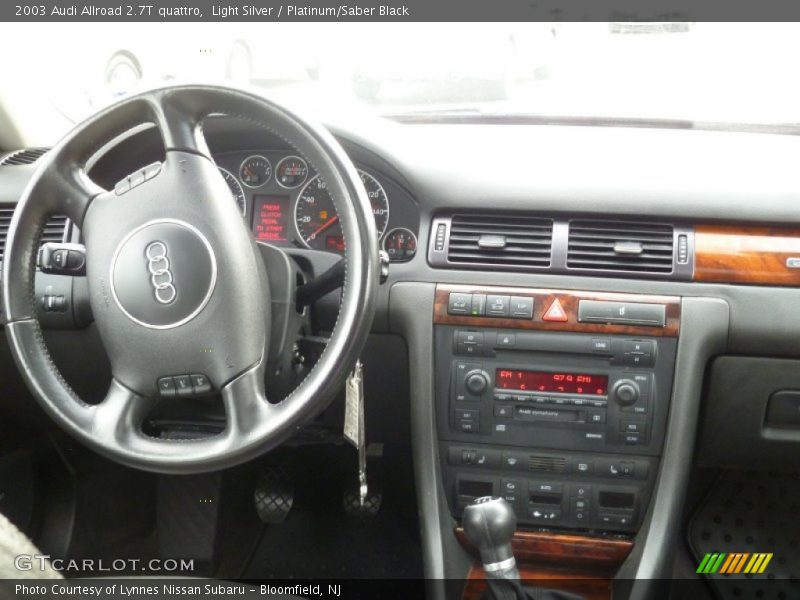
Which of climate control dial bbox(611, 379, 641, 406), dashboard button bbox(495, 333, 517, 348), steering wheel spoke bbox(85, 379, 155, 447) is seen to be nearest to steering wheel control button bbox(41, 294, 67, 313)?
steering wheel spoke bbox(85, 379, 155, 447)

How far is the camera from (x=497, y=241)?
1.85 m

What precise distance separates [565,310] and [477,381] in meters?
0.24

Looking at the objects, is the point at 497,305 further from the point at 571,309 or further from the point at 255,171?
the point at 255,171

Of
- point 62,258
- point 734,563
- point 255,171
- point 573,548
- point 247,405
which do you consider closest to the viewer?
point 247,405

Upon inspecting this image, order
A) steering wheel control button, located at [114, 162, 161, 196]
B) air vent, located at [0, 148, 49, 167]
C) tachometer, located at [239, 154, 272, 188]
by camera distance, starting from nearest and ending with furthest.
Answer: steering wheel control button, located at [114, 162, 161, 196] < tachometer, located at [239, 154, 272, 188] < air vent, located at [0, 148, 49, 167]

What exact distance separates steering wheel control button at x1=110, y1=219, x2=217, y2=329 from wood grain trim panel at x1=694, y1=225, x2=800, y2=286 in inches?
40.5

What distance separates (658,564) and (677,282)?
0.61 metres

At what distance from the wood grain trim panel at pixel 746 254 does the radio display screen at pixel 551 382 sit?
1.00 ft

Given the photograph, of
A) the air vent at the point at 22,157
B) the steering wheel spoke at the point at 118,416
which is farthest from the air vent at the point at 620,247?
the air vent at the point at 22,157

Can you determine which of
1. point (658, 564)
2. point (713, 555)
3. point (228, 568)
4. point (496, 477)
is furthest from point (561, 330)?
point (228, 568)

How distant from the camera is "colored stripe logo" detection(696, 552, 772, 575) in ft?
7.13

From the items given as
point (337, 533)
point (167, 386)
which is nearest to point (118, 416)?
point (167, 386)

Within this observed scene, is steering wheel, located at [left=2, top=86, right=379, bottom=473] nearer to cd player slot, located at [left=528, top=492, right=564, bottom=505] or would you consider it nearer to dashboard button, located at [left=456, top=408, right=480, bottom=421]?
dashboard button, located at [left=456, top=408, right=480, bottom=421]
